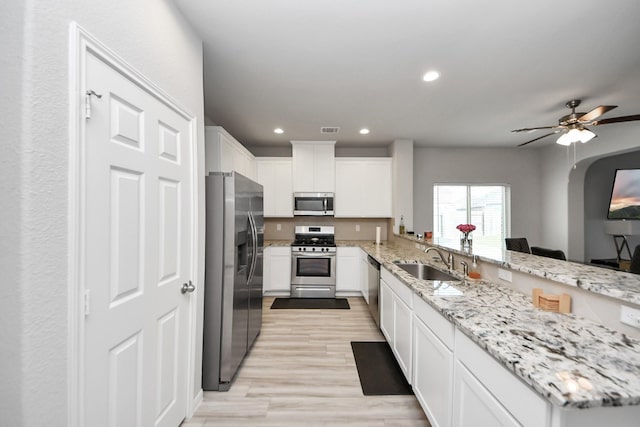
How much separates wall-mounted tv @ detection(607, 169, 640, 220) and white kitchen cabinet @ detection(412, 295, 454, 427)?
5.78 meters

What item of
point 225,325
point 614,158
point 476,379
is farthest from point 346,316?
point 614,158

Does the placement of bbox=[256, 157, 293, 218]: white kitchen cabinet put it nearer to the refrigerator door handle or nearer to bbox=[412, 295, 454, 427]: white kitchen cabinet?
Answer: the refrigerator door handle

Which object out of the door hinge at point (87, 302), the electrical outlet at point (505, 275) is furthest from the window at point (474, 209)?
the door hinge at point (87, 302)

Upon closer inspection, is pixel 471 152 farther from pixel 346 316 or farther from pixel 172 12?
pixel 172 12

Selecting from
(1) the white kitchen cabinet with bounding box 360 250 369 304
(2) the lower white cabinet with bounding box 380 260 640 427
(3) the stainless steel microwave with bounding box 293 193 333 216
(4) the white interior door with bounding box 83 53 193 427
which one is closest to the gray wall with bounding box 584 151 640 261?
(1) the white kitchen cabinet with bounding box 360 250 369 304

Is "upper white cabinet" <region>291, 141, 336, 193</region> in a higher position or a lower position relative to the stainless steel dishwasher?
higher

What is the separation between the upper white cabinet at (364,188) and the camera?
469 centimetres

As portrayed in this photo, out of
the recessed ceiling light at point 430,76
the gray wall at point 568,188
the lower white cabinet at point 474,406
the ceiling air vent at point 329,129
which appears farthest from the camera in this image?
the gray wall at point 568,188

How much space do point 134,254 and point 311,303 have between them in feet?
10.3

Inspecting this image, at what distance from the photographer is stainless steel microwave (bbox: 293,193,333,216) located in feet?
15.0

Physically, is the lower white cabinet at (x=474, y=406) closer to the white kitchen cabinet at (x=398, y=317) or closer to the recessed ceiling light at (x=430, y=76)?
the white kitchen cabinet at (x=398, y=317)

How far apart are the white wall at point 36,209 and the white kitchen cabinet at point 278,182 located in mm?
3645

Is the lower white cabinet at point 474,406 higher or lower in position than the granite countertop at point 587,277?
lower

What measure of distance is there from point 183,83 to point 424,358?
2353 millimetres
